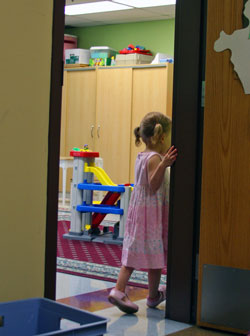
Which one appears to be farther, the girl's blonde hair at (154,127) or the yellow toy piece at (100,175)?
the yellow toy piece at (100,175)

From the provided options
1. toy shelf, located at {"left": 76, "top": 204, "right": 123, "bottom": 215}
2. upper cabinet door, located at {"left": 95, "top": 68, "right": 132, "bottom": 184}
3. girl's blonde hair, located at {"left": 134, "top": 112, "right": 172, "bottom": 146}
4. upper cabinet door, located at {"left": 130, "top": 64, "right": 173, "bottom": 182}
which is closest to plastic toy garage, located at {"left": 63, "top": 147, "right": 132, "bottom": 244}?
toy shelf, located at {"left": 76, "top": 204, "right": 123, "bottom": 215}

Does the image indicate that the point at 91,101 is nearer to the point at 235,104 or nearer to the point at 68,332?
the point at 235,104

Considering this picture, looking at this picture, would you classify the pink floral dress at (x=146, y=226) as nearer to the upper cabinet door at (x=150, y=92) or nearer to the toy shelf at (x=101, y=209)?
the toy shelf at (x=101, y=209)

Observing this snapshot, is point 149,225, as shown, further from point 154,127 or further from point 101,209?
point 101,209

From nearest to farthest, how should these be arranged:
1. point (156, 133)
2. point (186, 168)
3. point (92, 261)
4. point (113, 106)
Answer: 1. point (186, 168)
2. point (156, 133)
3. point (92, 261)
4. point (113, 106)

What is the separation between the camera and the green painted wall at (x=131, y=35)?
7.80m

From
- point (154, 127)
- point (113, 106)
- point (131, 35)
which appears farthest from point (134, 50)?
point (154, 127)

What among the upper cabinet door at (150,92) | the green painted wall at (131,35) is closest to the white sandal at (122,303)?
the upper cabinet door at (150,92)

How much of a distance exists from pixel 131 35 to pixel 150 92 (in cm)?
112

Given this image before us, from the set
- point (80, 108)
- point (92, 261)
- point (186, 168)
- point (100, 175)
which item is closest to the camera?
point (186, 168)

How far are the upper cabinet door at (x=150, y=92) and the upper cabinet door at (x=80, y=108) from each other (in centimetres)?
67

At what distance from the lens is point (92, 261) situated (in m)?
3.92

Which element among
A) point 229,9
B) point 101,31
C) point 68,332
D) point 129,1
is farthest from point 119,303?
point 101,31

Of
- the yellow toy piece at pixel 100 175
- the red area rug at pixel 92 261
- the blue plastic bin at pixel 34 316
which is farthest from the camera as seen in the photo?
the yellow toy piece at pixel 100 175
